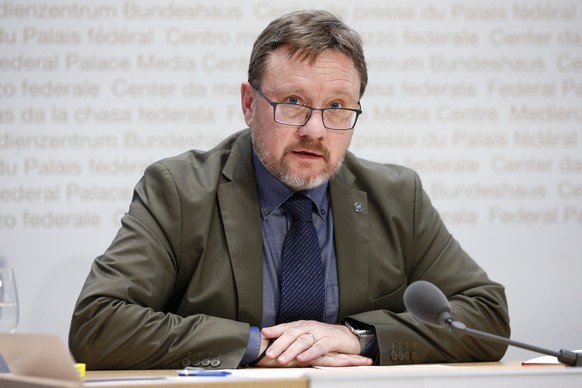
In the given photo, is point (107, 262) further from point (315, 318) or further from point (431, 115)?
point (431, 115)

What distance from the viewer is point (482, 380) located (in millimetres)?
1805

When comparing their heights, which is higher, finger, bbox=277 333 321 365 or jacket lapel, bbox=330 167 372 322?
jacket lapel, bbox=330 167 372 322

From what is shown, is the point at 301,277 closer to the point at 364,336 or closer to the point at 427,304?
the point at 364,336

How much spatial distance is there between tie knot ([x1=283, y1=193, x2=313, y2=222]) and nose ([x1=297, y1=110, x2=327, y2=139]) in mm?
256

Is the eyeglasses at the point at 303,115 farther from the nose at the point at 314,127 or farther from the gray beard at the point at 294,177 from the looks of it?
the gray beard at the point at 294,177

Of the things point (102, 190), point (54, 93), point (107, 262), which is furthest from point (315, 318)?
point (54, 93)

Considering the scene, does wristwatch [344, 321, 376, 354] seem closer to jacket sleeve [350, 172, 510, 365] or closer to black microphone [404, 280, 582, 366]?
jacket sleeve [350, 172, 510, 365]

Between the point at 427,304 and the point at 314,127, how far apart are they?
0.95 m

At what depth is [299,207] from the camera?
10.1 ft

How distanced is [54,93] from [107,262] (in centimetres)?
149

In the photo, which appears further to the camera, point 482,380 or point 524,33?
point 524,33

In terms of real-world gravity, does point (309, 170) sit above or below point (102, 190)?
above

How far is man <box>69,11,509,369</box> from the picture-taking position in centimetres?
265

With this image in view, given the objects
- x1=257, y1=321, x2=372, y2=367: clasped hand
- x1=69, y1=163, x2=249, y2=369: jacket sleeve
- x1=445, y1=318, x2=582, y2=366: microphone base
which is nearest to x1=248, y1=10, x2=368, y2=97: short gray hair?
x1=69, y1=163, x2=249, y2=369: jacket sleeve
